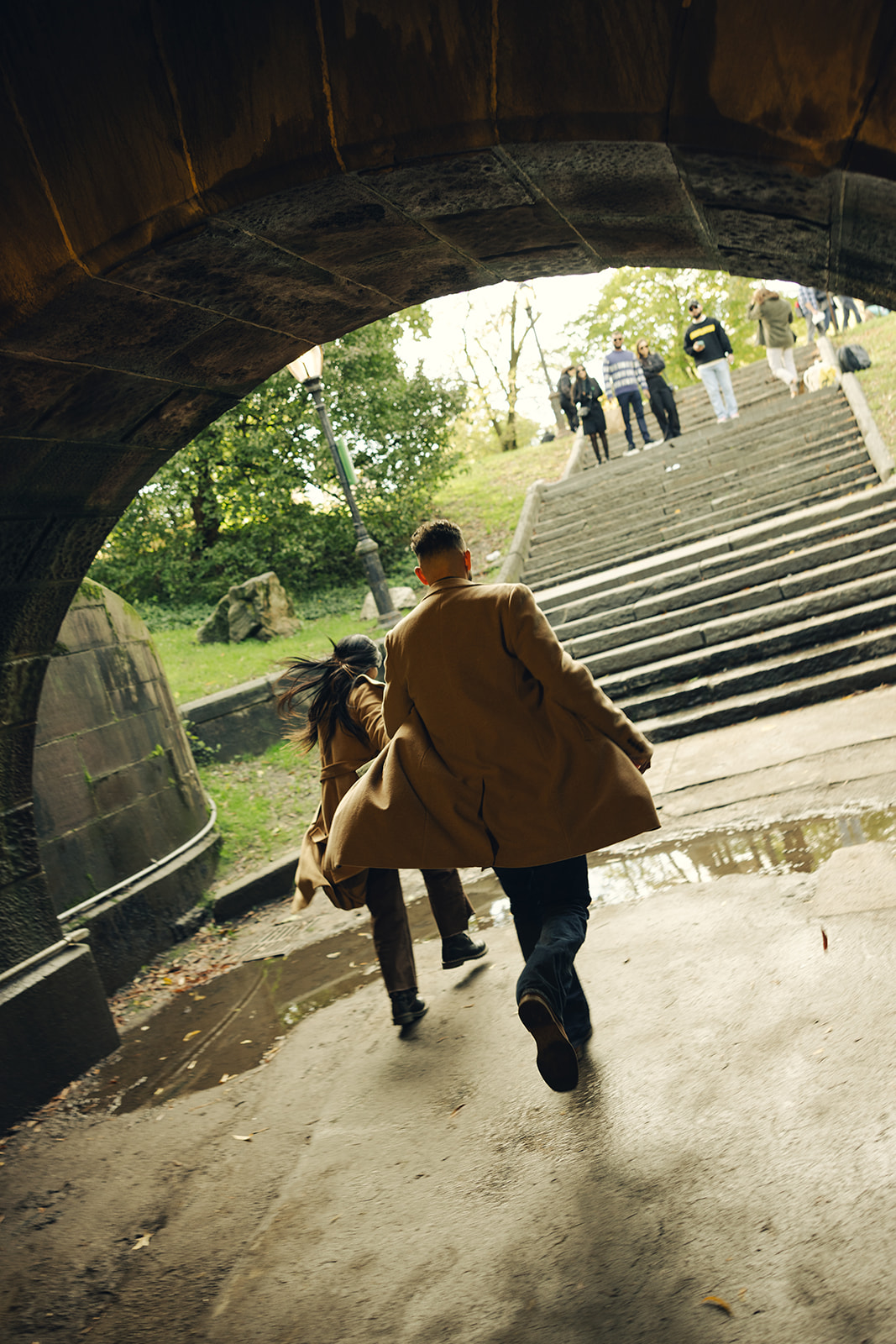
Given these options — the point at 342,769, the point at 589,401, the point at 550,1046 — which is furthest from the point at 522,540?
the point at 550,1046

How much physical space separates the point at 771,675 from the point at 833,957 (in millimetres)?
4971

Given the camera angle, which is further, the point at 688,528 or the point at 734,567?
the point at 688,528

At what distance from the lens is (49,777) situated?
6.37m

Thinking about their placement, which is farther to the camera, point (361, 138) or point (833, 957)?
point (833, 957)

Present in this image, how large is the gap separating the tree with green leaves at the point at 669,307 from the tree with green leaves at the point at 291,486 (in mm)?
12821

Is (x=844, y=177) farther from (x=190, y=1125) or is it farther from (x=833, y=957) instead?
(x=190, y=1125)

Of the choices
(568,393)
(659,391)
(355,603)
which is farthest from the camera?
(568,393)

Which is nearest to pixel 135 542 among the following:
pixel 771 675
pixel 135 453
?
pixel 771 675

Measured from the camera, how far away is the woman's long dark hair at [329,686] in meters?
4.47

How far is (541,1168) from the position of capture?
2936mm

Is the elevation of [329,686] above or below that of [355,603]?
below

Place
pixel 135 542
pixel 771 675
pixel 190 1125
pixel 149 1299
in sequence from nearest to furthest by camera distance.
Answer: pixel 149 1299 → pixel 190 1125 → pixel 771 675 → pixel 135 542

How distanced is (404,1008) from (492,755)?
1.82 m

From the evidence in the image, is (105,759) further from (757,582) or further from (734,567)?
(734,567)
